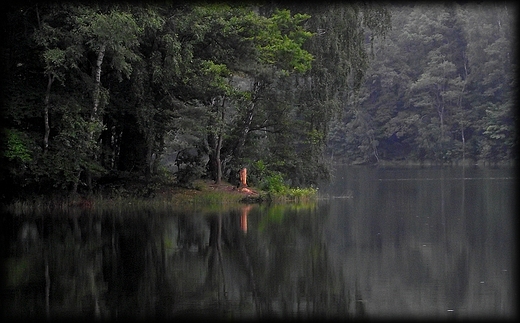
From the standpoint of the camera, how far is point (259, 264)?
1279 cm

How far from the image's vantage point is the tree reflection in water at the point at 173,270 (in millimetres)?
9516

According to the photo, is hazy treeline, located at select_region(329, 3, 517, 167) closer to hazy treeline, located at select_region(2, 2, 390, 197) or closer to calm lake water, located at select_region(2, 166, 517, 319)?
hazy treeline, located at select_region(2, 2, 390, 197)

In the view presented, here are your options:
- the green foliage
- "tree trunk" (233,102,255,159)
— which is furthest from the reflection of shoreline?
the green foliage

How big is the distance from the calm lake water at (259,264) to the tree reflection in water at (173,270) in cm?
2

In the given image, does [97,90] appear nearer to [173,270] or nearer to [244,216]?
[244,216]

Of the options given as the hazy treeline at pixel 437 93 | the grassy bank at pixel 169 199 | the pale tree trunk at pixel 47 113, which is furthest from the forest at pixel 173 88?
the hazy treeline at pixel 437 93

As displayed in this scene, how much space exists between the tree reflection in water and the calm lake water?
24 mm

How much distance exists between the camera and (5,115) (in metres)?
22.8

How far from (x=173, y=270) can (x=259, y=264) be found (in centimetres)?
139

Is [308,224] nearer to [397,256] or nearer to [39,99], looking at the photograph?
[397,256]

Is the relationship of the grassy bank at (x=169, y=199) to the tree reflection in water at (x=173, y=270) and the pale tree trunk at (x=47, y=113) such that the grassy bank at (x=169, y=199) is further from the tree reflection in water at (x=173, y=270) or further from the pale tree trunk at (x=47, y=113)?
the tree reflection in water at (x=173, y=270)

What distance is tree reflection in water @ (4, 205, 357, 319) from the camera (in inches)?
375

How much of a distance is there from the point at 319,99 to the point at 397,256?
669 inches

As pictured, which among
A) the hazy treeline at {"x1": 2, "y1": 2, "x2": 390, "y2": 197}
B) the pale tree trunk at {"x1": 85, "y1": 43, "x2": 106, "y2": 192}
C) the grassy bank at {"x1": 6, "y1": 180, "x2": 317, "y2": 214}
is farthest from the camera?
the grassy bank at {"x1": 6, "y1": 180, "x2": 317, "y2": 214}
